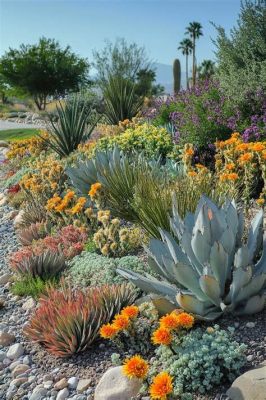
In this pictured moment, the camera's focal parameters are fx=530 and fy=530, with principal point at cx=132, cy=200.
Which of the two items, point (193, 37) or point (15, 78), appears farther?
point (193, 37)

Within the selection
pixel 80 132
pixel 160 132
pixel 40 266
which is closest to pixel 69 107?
pixel 80 132

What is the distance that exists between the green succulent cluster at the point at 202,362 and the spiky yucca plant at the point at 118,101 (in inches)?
506

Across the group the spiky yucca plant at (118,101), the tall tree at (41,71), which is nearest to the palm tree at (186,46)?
the tall tree at (41,71)

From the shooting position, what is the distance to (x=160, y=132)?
1060 cm

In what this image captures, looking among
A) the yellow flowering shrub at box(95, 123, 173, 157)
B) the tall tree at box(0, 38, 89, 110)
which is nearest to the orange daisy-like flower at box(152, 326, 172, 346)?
the yellow flowering shrub at box(95, 123, 173, 157)

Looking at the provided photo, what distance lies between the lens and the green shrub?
17.8 feet

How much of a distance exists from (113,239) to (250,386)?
2.79 m

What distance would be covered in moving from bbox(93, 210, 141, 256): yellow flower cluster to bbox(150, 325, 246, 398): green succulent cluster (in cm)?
199

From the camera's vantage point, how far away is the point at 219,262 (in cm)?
404

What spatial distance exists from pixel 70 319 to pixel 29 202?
507cm

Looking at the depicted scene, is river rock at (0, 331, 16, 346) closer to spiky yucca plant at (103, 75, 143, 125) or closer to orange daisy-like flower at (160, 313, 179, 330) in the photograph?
orange daisy-like flower at (160, 313, 179, 330)

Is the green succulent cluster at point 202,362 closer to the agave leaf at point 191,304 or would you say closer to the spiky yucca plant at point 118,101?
the agave leaf at point 191,304

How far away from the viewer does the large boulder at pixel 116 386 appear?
358 centimetres

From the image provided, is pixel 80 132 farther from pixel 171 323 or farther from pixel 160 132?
pixel 171 323
